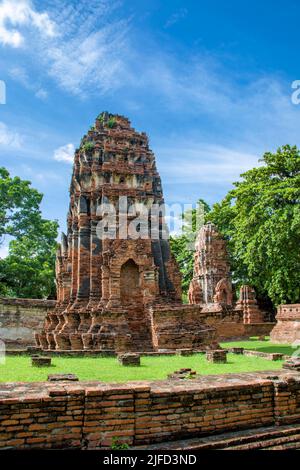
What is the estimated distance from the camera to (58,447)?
5227 millimetres

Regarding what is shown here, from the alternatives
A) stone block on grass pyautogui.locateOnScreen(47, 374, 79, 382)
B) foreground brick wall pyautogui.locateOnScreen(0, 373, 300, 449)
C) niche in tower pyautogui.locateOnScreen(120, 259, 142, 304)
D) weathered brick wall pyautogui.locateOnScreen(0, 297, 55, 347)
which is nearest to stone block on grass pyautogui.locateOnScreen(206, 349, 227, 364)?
foreground brick wall pyautogui.locateOnScreen(0, 373, 300, 449)

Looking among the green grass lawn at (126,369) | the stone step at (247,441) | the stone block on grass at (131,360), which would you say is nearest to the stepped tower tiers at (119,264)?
the green grass lawn at (126,369)

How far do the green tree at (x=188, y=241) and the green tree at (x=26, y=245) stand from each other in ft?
43.0

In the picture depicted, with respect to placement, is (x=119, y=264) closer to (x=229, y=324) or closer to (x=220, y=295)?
(x=229, y=324)

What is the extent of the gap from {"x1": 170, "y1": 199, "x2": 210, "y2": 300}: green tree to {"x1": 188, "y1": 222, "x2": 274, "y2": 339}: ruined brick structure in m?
6.54

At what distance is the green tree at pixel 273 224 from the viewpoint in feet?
78.3

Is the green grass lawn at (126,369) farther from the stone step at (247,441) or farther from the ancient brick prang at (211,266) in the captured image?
the ancient brick prang at (211,266)

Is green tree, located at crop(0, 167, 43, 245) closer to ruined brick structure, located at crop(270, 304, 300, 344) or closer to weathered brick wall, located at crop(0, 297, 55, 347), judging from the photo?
weathered brick wall, located at crop(0, 297, 55, 347)

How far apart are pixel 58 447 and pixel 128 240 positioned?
494 inches

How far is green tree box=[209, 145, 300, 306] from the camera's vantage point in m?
23.9

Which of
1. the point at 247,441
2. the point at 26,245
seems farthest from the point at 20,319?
the point at 247,441
